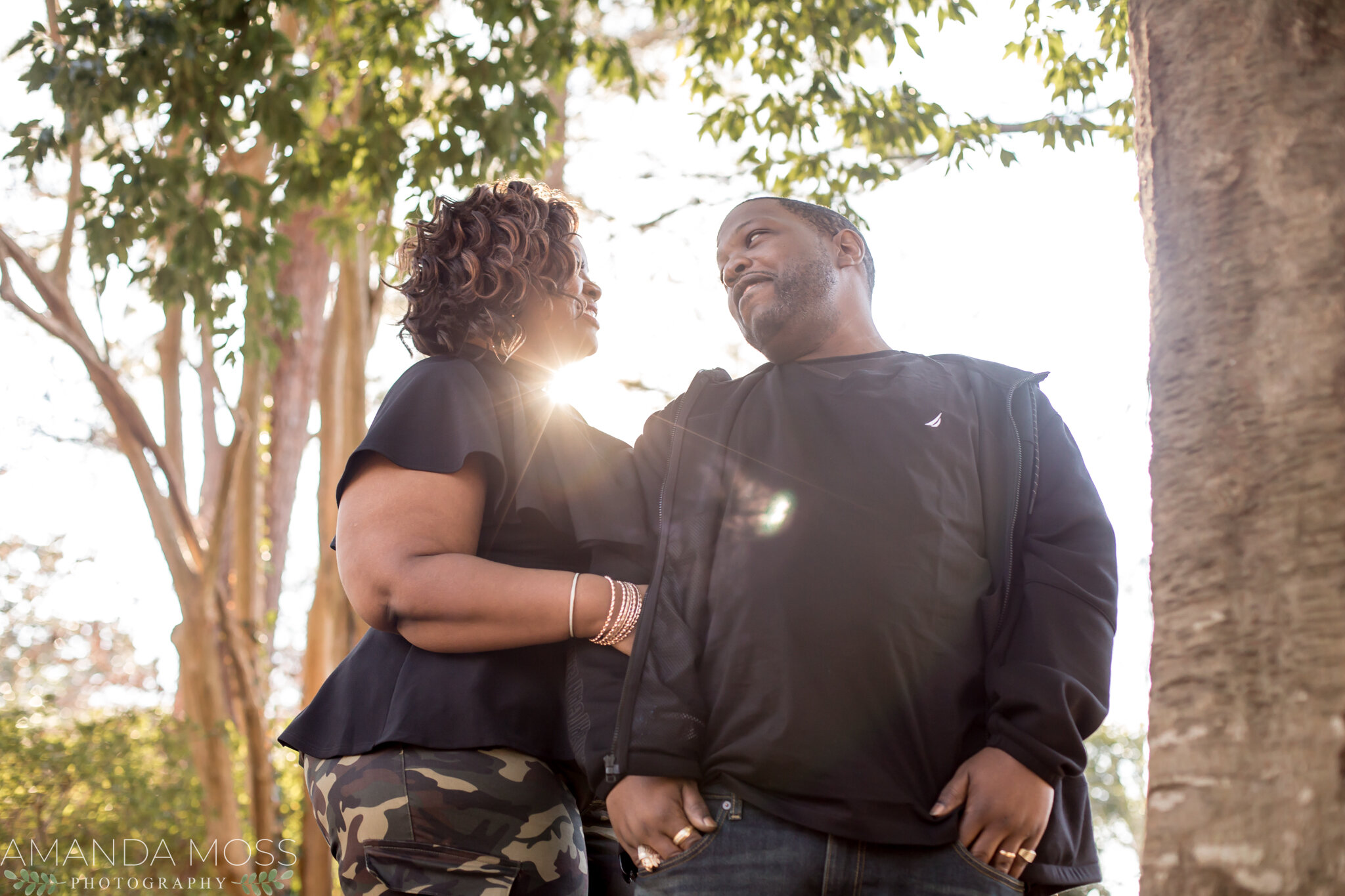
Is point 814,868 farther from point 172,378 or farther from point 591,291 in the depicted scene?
point 172,378

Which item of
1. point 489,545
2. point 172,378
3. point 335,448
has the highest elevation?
point 172,378

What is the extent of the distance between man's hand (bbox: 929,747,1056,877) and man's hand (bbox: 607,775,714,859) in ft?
1.34

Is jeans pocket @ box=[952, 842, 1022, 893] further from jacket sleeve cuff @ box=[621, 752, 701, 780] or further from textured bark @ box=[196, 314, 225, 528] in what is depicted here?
textured bark @ box=[196, 314, 225, 528]

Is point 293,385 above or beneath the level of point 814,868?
above

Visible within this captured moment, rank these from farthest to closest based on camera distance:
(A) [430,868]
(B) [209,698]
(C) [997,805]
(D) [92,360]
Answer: (B) [209,698] → (D) [92,360] → (A) [430,868] → (C) [997,805]

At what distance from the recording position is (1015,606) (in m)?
1.97

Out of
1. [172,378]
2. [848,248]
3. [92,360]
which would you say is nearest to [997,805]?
[848,248]

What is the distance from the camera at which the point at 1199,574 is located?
1.34 meters

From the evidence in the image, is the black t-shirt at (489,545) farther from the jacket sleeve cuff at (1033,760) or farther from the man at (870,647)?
the jacket sleeve cuff at (1033,760)

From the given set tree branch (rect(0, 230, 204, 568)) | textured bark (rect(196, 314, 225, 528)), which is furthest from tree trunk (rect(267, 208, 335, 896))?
tree branch (rect(0, 230, 204, 568))

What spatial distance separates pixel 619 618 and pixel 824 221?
1.34m

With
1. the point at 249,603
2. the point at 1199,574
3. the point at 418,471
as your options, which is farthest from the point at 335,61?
the point at 1199,574

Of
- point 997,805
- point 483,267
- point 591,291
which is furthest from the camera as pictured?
point 591,291

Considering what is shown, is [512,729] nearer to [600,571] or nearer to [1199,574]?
[600,571]
